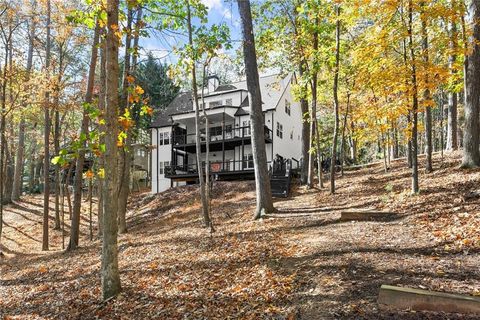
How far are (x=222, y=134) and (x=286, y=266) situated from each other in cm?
2040

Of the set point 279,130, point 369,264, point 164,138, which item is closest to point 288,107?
point 279,130

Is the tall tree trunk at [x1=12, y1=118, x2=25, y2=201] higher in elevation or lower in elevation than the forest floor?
higher

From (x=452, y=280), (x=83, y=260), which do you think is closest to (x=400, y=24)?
(x=452, y=280)

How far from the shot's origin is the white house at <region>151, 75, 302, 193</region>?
25.2m

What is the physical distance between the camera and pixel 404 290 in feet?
12.7

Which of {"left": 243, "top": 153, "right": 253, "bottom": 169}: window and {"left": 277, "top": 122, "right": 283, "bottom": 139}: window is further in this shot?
{"left": 277, "top": 122, "right": 283, "bottom": 139}: window

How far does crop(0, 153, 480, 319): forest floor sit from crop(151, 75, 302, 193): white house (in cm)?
1343

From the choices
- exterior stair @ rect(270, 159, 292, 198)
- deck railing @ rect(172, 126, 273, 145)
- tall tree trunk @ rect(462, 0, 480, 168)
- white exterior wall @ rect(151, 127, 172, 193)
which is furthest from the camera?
white exterior wall @ rect(151, 127, 172, 193)

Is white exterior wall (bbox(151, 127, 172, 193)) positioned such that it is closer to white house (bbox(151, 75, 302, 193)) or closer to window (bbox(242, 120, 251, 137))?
white house (bbox(151, 75, 302, 193))

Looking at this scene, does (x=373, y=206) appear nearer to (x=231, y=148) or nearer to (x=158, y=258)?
(x=158, y=258)

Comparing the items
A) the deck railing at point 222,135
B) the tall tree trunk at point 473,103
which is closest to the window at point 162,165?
the deck railing at point 222,135

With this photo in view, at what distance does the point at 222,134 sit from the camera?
1013 inches

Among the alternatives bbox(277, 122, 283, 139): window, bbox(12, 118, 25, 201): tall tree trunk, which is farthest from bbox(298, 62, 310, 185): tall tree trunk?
bbox(12, 118, 25, 201): tall tree trunk

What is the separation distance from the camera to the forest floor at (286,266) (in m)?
4.52
